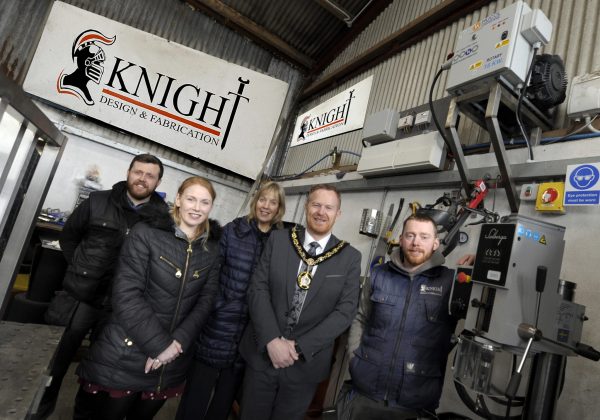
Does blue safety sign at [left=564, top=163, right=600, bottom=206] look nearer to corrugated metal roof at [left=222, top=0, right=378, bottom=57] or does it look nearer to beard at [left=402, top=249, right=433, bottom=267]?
beard at [left=402, top=249, right=433, bottom=267]

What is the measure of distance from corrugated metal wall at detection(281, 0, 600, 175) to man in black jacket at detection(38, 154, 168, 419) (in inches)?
88.0

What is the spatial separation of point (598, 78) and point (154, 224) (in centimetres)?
218

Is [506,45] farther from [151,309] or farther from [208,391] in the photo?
[208,391]

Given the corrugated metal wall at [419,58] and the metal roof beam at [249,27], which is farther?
the metal roof beam at [249,27]

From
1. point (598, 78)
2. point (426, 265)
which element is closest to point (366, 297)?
point (426, 265)

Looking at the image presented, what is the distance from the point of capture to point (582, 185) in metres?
1.65

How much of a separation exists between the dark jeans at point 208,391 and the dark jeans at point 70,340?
580mm

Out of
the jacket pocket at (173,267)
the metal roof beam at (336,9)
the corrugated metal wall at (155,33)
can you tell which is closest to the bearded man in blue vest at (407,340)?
the jacket pocket at (173,267)

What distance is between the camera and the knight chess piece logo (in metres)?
4.30

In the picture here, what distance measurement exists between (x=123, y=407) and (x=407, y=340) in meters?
1.13

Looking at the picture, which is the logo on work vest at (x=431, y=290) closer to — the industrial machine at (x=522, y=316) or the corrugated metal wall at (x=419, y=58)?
the industrial machine at (x=522, y=316)

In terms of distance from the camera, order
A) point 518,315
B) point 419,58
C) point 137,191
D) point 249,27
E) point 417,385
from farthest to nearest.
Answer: point 249,27 < point 419,58 < point 137,191 < point 417,385 < point 518,315

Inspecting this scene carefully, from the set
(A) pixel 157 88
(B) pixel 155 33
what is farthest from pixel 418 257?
(B) pixel 155 33

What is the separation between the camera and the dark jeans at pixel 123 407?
4.38 ft
